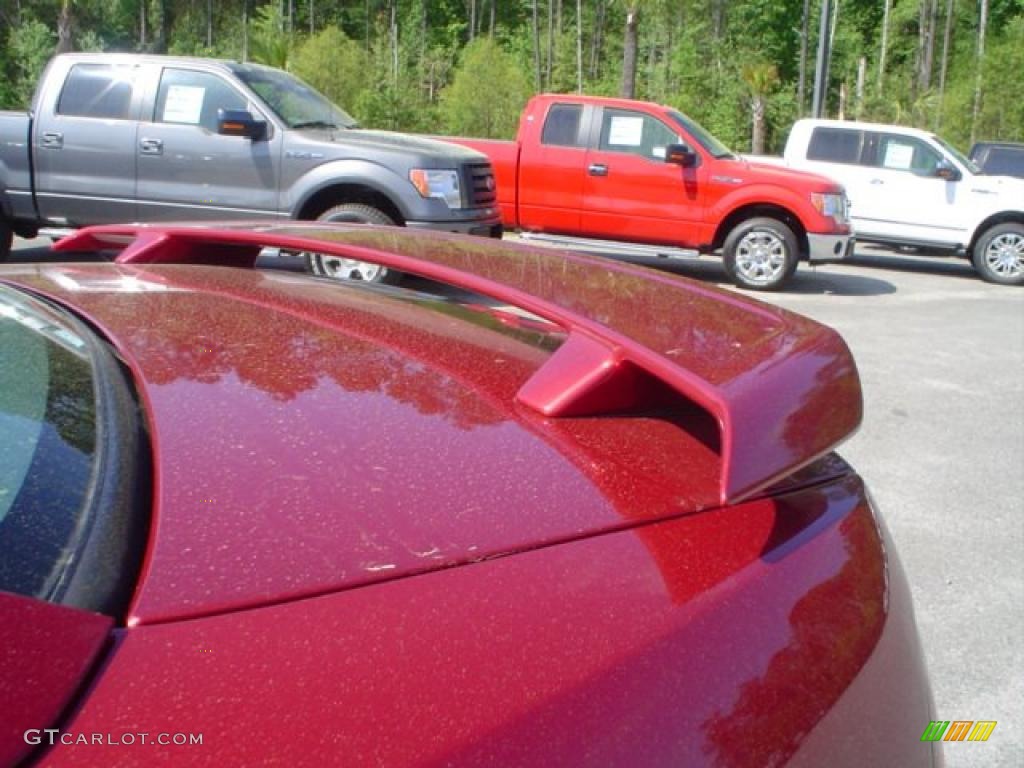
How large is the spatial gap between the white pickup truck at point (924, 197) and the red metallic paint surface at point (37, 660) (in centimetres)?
1326

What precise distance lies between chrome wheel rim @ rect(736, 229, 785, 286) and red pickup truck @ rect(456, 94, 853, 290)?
1 centimetres

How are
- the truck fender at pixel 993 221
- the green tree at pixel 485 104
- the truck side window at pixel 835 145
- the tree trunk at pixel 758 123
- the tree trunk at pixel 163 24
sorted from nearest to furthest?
the truck fender at pixel 993 221 < the truck side window at pixel 835 145 < the green tree at pixel 485 104 < the tree trunk at pixel 758 123 < the tree trunk at pixel 163 24

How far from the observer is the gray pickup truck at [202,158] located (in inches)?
332

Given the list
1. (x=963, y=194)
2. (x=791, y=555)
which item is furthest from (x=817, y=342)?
(x=963, y=194)

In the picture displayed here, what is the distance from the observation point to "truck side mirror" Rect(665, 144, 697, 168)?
11047 mm

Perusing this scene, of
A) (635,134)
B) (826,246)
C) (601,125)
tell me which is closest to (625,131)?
(635,134)

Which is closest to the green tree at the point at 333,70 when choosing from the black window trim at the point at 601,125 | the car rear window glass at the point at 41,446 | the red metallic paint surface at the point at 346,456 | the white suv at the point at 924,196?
the white suv at the point at 924,196

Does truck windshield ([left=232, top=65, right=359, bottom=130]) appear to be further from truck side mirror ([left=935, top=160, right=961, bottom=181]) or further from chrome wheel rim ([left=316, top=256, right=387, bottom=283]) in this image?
truck side mirror ([left=935, top=160, right=961, bottom=181])

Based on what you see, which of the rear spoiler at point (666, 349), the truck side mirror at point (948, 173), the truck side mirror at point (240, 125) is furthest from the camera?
the truck side mirror at point (948, 173)

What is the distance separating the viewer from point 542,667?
97 cm

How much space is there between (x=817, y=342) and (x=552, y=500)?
1.89 ft

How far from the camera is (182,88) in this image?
8898 millimetres

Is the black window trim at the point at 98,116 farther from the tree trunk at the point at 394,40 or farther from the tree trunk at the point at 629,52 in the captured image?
the tree trunk at the point at 394,40

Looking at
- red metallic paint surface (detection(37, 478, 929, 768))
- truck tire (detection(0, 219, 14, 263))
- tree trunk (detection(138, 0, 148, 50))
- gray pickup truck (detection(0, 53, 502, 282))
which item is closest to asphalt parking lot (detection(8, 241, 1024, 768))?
truck tire (detection(0, 219, 14, 263))
